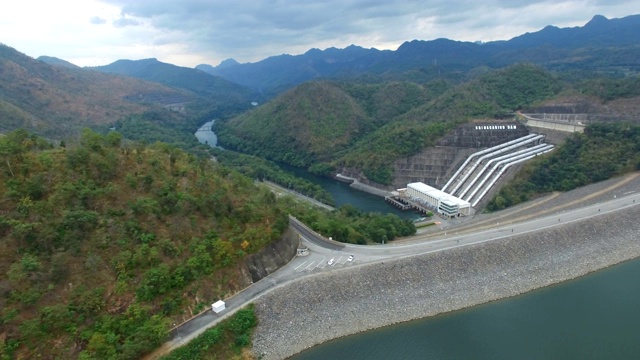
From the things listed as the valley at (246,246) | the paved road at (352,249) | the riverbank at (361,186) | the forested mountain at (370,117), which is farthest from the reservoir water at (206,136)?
the paved road at (352,249)

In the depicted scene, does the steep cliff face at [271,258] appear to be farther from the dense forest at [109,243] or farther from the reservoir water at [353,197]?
the reservoir water at [353,197]

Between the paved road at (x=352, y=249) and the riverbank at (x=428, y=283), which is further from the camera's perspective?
the riverbank at (x=428, y=283)

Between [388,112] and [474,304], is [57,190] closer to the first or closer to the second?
[474,304]

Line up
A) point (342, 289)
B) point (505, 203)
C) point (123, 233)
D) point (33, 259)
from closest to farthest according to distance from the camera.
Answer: point (33, 259), point (123, 233), point (342, 289), point (505, 203)

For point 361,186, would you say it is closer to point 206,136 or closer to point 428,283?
point 428,283

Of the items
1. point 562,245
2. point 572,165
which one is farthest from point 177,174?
point 572,165

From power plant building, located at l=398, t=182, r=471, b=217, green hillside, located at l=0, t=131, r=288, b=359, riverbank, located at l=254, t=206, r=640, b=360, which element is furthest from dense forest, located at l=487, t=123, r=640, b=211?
green hillside, located at l=0, t=131, r=288, b=359
